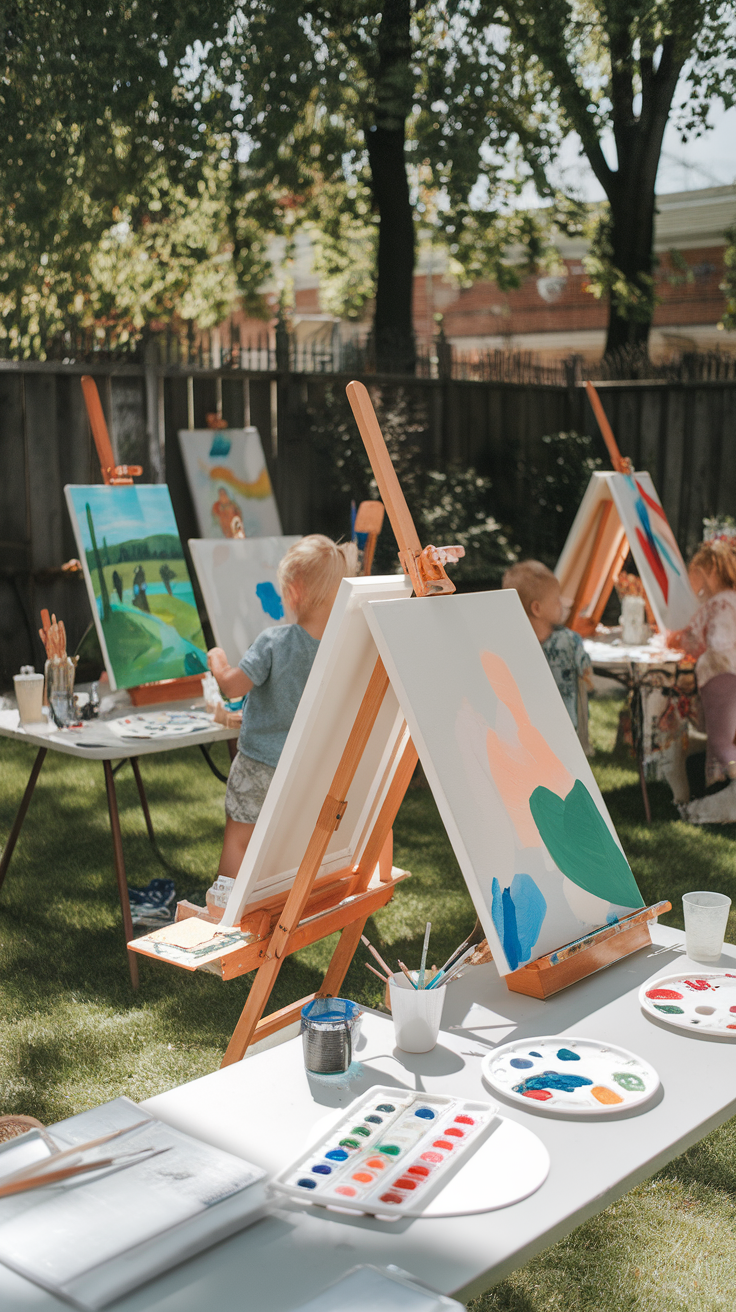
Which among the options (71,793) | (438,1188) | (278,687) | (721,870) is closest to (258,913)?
(438,1188)

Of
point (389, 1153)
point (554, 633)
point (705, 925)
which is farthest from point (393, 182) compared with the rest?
point (389, 1153)

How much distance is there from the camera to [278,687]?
320cm

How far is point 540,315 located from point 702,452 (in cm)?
1237

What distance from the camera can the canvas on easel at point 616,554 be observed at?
5.60m

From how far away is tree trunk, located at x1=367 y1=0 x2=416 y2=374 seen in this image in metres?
9.41

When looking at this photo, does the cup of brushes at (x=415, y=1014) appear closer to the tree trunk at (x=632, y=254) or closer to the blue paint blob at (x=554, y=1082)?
the blue paint blob at (x=554, y=1082)

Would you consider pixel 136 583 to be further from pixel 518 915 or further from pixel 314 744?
pixel 518 915

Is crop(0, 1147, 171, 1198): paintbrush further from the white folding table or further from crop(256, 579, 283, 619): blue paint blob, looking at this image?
crop(256, 579, 283, 619): blue paint blob

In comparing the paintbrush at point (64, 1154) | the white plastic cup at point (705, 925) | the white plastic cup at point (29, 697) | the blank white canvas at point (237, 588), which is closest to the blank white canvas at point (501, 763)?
the white plastic cup at point (705, 925)

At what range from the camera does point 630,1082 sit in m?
1.63

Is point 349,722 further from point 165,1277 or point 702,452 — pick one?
point 702,452

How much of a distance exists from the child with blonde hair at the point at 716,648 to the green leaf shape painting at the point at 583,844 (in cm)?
315

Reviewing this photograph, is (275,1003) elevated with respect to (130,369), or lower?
lower

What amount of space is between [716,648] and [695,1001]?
3498 mm
